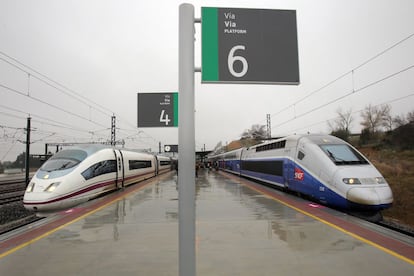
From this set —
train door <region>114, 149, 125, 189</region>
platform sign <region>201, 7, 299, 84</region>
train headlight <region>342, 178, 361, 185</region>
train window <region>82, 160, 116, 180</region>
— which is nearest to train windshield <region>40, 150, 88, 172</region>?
train window <region>82, 160, 116, 180</region>

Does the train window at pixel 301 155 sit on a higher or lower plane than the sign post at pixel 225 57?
lower

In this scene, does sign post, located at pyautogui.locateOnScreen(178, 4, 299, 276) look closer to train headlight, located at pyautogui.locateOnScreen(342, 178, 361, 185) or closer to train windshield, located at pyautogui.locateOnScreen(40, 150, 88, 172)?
train headlight, located at pyautogui.locateOnScreen(342, 178, 361, 185)

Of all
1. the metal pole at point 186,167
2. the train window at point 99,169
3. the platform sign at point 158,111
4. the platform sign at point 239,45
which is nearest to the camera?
the metal pole at point 186,167

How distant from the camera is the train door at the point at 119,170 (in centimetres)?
1618

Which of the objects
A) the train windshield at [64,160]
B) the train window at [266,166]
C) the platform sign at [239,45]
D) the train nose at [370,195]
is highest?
the platform sign at [239,45]

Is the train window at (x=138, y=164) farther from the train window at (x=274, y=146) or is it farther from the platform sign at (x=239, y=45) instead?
the platform sign at (x=239, y=45)

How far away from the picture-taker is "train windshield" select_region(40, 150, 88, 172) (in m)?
11.5

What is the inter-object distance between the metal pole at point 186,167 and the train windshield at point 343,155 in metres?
8.43

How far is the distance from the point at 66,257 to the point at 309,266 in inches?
147

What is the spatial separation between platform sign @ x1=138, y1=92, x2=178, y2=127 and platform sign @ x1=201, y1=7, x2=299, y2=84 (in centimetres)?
1151

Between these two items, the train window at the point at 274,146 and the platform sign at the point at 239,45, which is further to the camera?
the train window at the point at 274,146

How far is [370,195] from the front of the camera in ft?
27.6

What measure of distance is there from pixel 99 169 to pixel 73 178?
2.18 metres

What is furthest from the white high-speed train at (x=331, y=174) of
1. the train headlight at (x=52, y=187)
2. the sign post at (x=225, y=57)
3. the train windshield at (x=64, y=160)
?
the train headlight at (x=52, y=187)
